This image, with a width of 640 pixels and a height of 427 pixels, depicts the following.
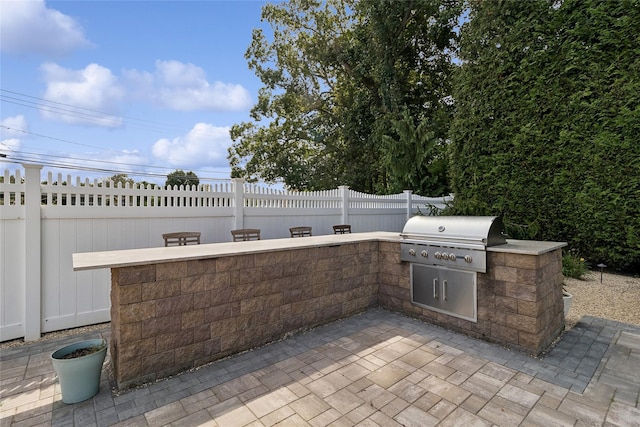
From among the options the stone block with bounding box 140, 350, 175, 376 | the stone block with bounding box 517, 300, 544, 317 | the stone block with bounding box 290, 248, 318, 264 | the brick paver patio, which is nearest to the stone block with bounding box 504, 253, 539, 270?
the stone block with bounding box 517, 300, 544, 317

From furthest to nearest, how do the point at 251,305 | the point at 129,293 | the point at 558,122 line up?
1. the point at 558,122
2. the point at 251,305
3. the point at 129,293

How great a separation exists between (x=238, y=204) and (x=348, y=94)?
10.8 m

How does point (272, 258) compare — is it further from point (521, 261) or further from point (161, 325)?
point (521, 261)

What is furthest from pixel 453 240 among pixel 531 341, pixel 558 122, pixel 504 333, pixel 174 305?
pixel 558 122

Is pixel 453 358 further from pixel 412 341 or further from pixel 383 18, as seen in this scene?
pixel 383 18

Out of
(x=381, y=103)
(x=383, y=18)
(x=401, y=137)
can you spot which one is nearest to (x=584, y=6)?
(x=401, y=137)

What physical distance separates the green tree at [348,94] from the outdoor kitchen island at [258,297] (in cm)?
753

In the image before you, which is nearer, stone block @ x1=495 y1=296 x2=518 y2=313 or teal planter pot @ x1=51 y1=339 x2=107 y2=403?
teal planter pot @ x1=51 y1=339 x2=107 y2=403

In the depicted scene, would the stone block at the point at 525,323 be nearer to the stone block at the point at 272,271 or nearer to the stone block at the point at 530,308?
the stone block at the point at 530,308

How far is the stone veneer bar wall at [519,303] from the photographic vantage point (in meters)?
2.91

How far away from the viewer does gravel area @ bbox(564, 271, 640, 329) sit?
13.1ft

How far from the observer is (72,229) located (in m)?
3.70

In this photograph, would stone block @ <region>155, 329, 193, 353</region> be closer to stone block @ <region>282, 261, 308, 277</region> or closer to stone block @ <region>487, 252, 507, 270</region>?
stone block @ <region>282, 261, 308, 277</region>

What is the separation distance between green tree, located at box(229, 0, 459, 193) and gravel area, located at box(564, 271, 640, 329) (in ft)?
17.7
